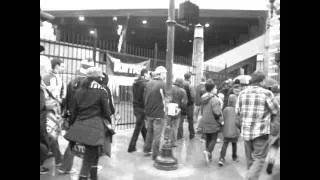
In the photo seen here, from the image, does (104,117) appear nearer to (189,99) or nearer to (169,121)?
(169,121)

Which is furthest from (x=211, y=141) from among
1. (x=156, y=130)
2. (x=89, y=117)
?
(x=89, y=117)

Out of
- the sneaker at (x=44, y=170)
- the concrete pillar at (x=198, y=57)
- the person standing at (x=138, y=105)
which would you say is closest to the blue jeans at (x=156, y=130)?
the person standing at (x=138, y=105)

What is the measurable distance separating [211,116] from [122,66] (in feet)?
11.5

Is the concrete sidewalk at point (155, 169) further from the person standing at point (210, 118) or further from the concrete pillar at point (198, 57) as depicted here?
the concrete pillar at point (198, 57)

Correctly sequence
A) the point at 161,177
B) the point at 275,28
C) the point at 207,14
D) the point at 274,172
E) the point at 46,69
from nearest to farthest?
the point at 46,69, the point at 161,177, the point at 274,172, the point at 275,28, the point at 207,14

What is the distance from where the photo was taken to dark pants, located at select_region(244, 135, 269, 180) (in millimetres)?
4637

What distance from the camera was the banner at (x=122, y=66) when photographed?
8.72 metres

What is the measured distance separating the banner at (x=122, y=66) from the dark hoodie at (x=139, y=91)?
161 cm

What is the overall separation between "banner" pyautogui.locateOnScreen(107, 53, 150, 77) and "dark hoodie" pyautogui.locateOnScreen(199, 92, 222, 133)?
127 inches

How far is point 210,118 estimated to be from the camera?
6410 mm
